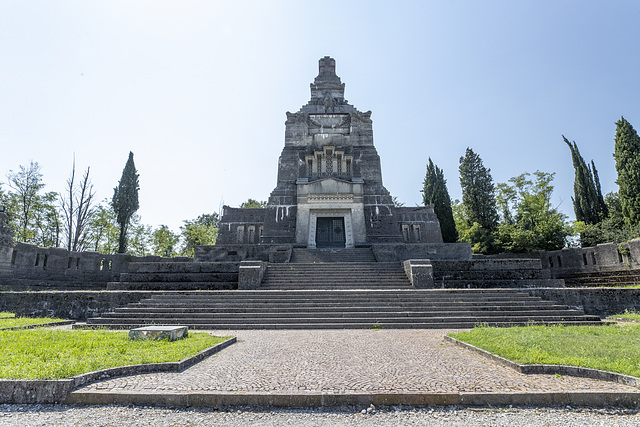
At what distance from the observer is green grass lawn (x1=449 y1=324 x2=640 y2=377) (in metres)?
5.09

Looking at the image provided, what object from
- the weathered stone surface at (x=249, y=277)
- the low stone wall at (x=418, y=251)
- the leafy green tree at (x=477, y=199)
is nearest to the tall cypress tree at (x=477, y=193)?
the leafy green tree at (x=477, y=199)

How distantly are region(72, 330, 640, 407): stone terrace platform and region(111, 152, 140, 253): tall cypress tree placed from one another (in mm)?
37413

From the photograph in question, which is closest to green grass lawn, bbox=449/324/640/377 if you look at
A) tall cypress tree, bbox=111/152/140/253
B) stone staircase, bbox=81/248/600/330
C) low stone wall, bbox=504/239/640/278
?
stone staircase, bbox=81/248/600/330

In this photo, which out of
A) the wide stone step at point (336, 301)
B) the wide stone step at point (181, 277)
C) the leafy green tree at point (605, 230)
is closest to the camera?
the wide stone step at point (336, 301)

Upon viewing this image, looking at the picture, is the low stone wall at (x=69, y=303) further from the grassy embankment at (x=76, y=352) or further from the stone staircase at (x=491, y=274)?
the stone staircase at (x=491, y=274)

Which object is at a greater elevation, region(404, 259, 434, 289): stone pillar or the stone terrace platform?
region(404, 259, 434, 289): stone pillar

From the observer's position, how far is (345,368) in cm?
549

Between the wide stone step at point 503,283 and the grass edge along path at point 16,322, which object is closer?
the grass edge along path at point 16,322

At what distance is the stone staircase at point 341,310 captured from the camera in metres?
10.4

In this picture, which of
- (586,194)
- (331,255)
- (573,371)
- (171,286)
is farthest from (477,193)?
(573,371)

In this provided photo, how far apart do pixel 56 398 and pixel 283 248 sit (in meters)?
16.0

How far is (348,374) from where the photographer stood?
512 centimetres

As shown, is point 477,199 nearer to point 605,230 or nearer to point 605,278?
point 605,230

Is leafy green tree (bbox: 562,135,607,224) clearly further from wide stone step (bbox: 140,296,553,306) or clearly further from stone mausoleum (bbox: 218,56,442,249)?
wide stone step (bbox: 140,296,553,306)
